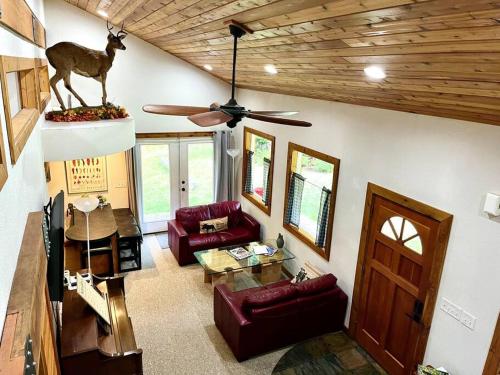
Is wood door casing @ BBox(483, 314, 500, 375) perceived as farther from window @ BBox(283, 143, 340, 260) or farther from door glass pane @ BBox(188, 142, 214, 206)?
door glass pane @ BBox(188, 142, 214, 206)

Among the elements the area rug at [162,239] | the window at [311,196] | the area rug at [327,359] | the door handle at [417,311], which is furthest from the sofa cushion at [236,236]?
the door handle at [417,311]

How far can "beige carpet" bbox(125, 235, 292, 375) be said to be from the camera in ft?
13.9

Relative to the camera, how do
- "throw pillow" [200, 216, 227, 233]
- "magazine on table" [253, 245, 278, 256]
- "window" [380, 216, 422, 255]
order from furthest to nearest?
"throw pillow" [200, 216, 227, 233] → "magazine on table" [253, 245, 278, 256] → "window" [380, 216, 422, 255]

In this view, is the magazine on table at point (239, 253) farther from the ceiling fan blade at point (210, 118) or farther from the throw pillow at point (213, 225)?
the ceiling fan blade at point (210, 118)

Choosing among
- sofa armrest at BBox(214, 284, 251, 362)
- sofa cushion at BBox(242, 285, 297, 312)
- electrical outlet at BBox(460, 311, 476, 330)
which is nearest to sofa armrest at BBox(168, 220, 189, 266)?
sofa armrest at BBox(214, 284, 251, 362)

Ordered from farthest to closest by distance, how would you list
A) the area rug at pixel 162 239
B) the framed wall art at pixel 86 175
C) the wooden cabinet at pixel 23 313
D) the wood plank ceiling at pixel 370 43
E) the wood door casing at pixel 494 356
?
the framed wall art at pixel 86 175 → the area rug at pixel 162 239 → the wood door casing at pixel 494 356 → the wood plank ceiling at pixel 370 43 → the wooden cabinet at pixel 23 313

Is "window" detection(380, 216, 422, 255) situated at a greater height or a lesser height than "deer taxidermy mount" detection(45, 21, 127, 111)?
lesser

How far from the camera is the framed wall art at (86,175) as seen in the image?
7340 mm

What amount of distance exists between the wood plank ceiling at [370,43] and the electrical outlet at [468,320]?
5.66ft

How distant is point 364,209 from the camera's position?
14.1ft

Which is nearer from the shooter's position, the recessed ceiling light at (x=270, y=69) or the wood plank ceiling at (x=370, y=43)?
the wood plank ceiling at (x=370, y=43)

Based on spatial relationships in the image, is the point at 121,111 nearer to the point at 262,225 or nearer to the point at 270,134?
the point at 270,134

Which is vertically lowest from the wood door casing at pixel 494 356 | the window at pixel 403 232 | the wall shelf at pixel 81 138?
the wood door casing at pixel 494 356

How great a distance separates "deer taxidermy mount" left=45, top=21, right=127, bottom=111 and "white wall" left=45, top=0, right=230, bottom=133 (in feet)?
7.85
